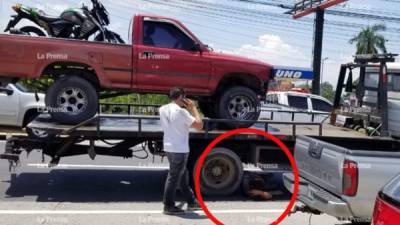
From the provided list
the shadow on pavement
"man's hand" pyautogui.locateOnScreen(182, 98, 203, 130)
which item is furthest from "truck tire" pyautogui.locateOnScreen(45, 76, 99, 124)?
"man's hand" pyautogui.locateOnScreen(182, 98, 203, 130)

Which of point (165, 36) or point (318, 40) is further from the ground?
point (318, 40)

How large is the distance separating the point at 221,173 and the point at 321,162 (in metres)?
2.90

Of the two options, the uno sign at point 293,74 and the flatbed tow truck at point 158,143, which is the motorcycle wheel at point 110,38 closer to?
the flatbed tow truck at point 158,143

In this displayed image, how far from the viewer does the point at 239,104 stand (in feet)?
32.3

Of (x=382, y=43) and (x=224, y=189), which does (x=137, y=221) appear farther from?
(x=382, y=43)

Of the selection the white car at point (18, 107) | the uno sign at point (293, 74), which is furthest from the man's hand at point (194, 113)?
the uno sign at point (293, 74)

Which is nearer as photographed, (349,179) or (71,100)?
(349,179)

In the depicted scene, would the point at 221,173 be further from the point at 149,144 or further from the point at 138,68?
the point at 138,68

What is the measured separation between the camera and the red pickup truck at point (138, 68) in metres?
8.84

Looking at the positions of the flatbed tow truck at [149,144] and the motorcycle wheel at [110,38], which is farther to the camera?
the motorcycle wheel at [110,38]

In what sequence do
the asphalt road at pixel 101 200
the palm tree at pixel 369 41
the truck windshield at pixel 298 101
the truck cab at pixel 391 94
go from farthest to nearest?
the palm tree at pixel 369 41 < the truck windshield at pixel 298 101 < the truck cab at pixel 391 94 < the asphalt road at pixel 101 200

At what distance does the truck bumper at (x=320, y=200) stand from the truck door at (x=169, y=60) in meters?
Answer: 3.04

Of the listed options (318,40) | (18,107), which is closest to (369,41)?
(318,40)

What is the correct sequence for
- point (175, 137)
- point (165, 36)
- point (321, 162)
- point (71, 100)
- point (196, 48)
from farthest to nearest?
point (196, 48) → point (165, 36) → point (71, 100) → point (175, 137) → point (321, 162)
